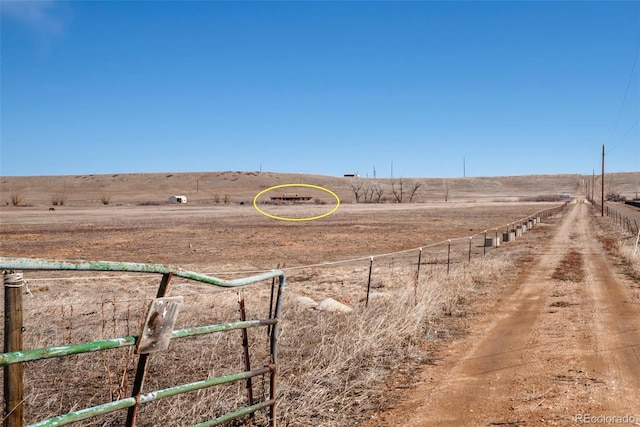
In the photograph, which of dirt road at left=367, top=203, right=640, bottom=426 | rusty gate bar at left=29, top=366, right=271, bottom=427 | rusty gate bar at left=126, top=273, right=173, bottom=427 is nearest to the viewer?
rusty gate bar at left=29, top=366, right=271, bottom=427

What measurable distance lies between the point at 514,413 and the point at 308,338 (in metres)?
3.38

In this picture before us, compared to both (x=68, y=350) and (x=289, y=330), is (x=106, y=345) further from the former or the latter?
(x=289, y=330)

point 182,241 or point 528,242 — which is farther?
point 182,241

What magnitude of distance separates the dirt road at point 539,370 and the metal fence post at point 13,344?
10.8 feet

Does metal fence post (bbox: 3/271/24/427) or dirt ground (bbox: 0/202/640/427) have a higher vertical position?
metal fence post (bbox: 3/271/24/427)

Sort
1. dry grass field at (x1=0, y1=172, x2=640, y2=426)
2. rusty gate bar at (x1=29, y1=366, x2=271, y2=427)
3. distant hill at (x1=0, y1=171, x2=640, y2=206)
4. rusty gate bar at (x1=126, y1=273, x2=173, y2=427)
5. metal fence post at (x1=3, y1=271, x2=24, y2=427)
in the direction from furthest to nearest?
distant hill at (x1=0, y1=171, x2=640, y2=206)
dry grass field at (x1=0, y1=172, x2=640, y2=426)
rusty gate bar at (x1=126, y1=273, x2=173, y2=427)
rusty gate bar at (x1=29, y1=366, x2=271, y2=427)
metal fence post at (x1=3, y1=271, x2=24, y2=427)

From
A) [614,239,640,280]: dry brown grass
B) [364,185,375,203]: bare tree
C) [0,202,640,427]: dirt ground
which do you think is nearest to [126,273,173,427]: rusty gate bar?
[0,202,640,427]: dirt ground

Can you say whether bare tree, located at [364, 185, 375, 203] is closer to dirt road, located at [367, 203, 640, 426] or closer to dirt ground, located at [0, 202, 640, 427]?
dirt ground, located at [0, 202, 640, 427]

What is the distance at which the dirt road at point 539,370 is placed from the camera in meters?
5.38

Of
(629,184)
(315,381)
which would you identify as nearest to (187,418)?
(315,381)

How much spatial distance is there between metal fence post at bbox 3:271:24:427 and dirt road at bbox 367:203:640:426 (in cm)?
331

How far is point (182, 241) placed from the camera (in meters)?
30.9

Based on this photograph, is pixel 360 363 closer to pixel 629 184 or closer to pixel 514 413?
pixel 514 413

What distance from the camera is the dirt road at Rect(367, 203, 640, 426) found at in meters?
5.38
